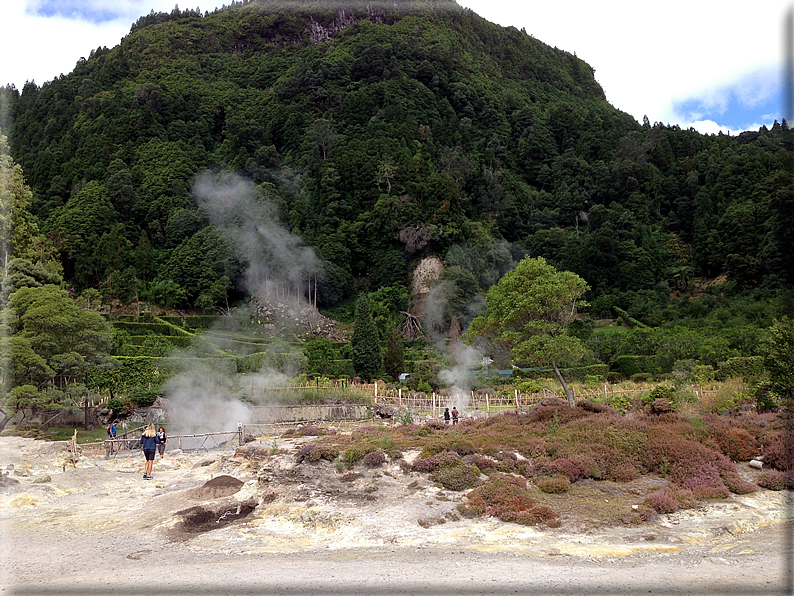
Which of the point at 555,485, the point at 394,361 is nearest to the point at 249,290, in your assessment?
the point at 394,361

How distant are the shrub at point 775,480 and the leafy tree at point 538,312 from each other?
8.20 m

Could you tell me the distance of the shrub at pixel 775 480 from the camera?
1259 cm

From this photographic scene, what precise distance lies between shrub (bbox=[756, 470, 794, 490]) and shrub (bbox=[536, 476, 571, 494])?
455 centimetres

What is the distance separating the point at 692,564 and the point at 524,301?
1355cm

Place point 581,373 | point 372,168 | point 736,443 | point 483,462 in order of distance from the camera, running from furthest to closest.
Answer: point 372,168
point 581,373
point 736,443
point 483,462

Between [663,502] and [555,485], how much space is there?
2352 millimetres

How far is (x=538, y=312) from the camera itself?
22.1 metres

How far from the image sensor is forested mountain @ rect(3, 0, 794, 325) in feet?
205

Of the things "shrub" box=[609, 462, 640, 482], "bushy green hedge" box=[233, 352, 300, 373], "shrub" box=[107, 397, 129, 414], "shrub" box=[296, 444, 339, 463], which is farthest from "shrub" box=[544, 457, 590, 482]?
"bushy green hedge" box=[233, 352, 300, 373]

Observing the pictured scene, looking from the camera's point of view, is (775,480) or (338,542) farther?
(775,480)

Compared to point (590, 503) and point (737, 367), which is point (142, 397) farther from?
point (737, 367)

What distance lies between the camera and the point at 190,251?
64.2 m

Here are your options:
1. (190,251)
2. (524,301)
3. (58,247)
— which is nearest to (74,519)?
(524,301)

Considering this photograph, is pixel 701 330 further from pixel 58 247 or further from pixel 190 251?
pixel 58 247
